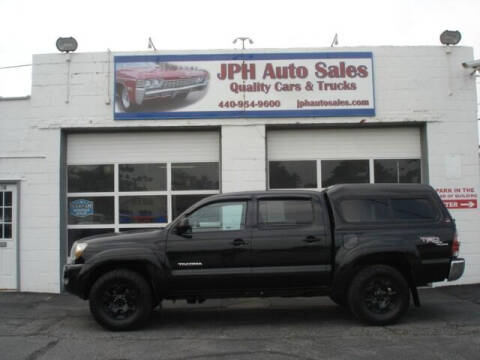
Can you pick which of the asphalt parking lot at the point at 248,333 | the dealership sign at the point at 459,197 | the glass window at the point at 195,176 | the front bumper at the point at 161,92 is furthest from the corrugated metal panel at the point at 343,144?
the asphalt parking lot at the point at 248,333

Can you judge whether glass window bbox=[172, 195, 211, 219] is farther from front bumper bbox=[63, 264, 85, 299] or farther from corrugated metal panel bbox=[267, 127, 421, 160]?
front bumper bbox=[63, 264, 85, 299]

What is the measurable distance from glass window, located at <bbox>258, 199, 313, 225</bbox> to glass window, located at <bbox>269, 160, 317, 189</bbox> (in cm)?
383

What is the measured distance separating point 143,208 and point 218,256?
4513mm

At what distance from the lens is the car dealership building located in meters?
11.0

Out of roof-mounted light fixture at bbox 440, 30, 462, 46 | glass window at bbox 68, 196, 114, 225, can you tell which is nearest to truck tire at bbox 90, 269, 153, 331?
glass window at bbox 68, 196, 114, 225

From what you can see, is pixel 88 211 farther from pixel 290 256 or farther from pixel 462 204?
pixel 462 204

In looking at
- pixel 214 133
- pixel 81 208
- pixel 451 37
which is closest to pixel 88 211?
pixel 81 208

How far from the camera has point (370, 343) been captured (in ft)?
20.9

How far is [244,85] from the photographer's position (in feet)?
36.5

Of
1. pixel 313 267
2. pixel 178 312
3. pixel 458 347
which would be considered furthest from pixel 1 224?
pixel 458 347

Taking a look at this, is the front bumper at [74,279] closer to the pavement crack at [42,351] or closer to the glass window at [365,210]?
the pavement crack at [42,351]

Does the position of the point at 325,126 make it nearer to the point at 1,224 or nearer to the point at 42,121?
the point at 42,121

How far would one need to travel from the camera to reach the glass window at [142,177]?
11266 mm

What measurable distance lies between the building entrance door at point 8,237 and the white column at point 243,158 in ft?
14.9
